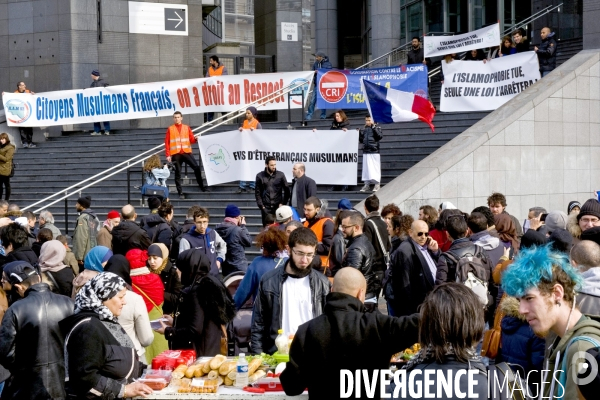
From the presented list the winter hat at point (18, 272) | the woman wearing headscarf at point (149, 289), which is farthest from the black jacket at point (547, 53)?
the winter hat at point (18, 272)

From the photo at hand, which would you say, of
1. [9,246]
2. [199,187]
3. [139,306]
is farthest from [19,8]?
[139,306]

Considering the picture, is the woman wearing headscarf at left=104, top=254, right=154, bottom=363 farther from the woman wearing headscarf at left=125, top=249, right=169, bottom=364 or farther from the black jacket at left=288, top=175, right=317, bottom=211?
the black jacket at left=288, top=175, right=317, bottom=211

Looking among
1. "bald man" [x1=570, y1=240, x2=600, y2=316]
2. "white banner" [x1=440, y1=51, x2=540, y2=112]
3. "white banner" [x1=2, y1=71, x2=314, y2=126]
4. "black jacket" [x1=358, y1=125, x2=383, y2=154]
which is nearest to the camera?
"bald man" [x1=570, y1=240, x2=600, y2=316]

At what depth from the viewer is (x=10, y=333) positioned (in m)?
6.30

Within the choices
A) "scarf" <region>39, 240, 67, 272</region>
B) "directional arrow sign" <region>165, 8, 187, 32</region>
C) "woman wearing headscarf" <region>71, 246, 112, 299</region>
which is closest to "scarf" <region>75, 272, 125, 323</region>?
"woman wearing headscarf" <region>71, 246, 112, 299</region>

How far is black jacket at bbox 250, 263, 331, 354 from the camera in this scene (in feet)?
22.7

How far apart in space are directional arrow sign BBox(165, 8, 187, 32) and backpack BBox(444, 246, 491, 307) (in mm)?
21533

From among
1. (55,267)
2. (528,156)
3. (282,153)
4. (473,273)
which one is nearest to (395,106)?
(282,153)

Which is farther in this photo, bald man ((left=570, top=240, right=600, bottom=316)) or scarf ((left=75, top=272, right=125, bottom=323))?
scarf ((left=75, top=272, right=125, bottom=323))

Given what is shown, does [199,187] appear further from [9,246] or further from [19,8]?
[19,8]

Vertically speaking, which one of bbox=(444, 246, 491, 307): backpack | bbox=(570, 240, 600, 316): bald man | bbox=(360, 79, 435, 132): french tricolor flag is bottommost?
bbox=(444, 246, 491, 307): backpack

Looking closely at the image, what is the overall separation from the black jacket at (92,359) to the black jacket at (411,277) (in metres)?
3.96

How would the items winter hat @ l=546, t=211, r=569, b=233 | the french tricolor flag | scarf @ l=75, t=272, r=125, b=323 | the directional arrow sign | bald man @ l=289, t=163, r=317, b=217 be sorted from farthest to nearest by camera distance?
the directional arrow sign → the french tricolor flag → bald man @ l=289, t=163, r=317, b=217 → winter hat @ l=546, t=211, r=569, b=233 → scarf @ l=75, t=272, r=125, b=323

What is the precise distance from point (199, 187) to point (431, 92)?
9.08m
